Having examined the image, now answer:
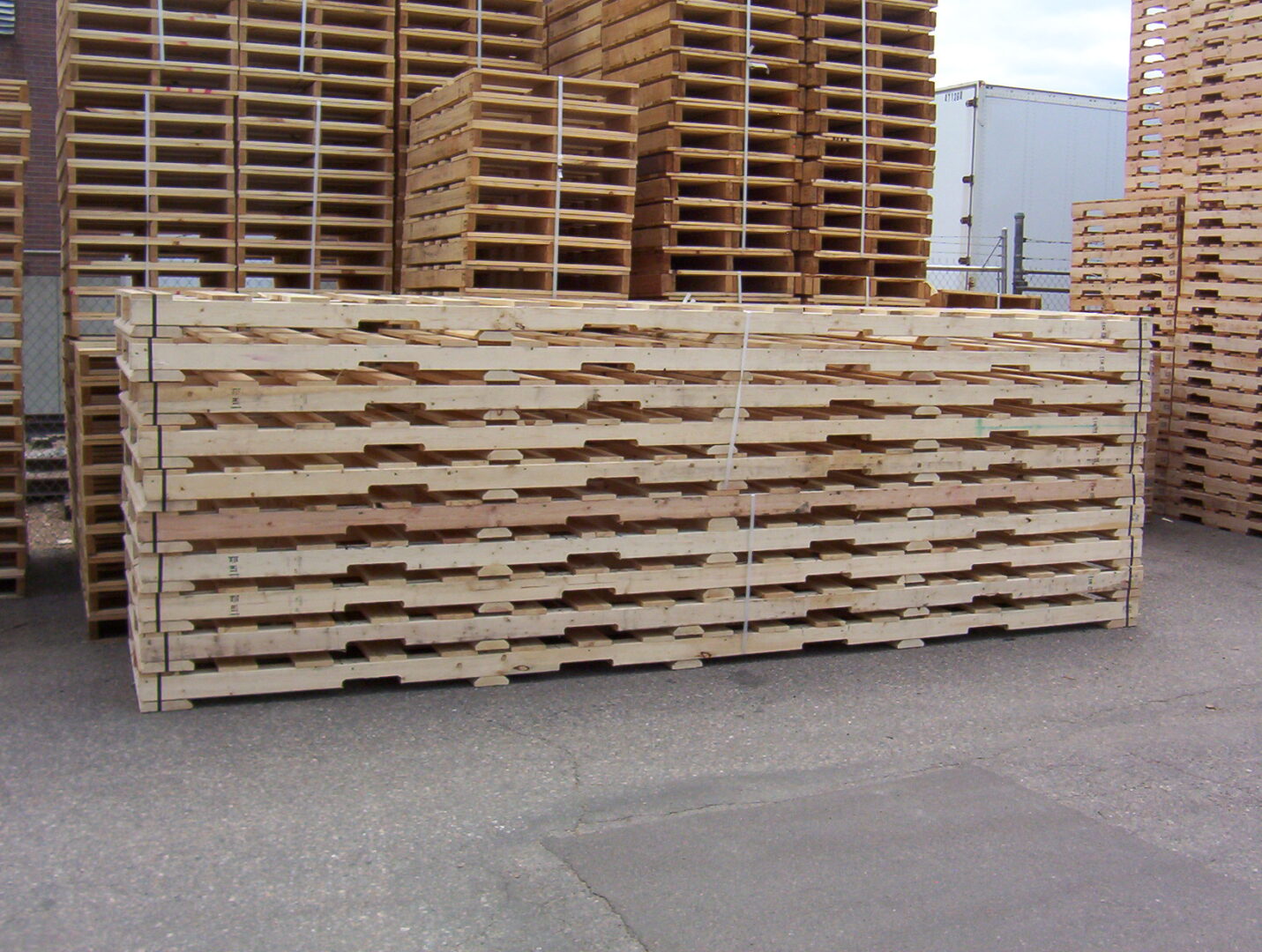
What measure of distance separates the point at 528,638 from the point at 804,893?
289cm

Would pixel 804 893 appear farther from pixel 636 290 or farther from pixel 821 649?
pixel 636 290

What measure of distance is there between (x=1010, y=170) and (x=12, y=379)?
1479 cm

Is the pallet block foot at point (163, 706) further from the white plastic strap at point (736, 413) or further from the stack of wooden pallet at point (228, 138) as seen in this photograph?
the stack of wooden pallet at point (228, 138)

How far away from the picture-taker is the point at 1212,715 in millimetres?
6914

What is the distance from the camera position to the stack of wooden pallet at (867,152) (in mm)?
10570

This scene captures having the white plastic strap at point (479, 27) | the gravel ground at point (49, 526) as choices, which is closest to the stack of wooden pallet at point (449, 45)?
the white plastic strap at point (479, 27)

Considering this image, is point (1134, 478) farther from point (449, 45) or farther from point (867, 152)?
point (449, 45)

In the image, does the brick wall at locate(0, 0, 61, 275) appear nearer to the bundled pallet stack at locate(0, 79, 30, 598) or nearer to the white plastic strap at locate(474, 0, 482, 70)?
the bundled pallet stack at locate(0, 79, 30, 598)

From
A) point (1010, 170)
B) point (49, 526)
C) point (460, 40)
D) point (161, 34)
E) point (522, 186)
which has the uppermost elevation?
point (1010, 170)

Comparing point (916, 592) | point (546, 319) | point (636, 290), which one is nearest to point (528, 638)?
point (546, 319)

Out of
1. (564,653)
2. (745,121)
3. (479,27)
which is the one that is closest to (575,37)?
(479,27)

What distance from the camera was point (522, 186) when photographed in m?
9.18

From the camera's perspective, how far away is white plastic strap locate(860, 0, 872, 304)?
34.7ft

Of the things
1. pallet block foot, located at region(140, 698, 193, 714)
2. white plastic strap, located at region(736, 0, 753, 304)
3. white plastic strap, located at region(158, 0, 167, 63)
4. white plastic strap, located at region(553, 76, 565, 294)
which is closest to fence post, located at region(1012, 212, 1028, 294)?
white plastic strap, located at region(736, 0, 753, 304)
